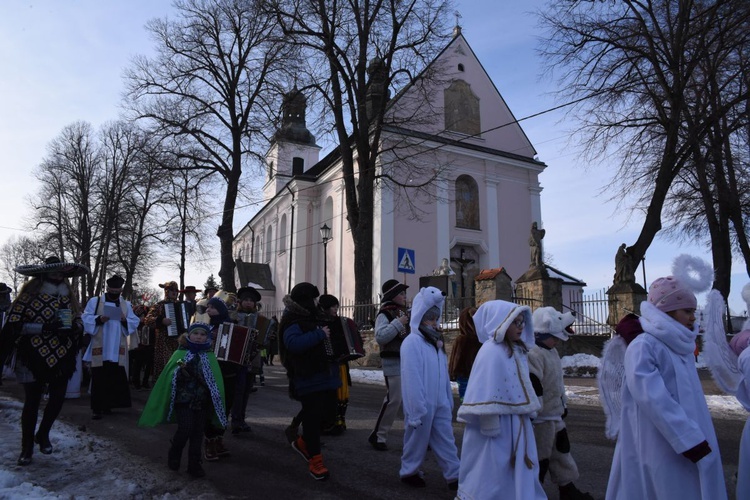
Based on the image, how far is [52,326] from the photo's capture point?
572 centimetres

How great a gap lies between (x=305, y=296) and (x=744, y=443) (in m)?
3.61

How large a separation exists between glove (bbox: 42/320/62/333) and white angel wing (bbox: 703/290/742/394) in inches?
236

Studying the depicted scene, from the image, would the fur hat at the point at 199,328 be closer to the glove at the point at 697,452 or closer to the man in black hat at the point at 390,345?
the man in black hat at the point at 390,345

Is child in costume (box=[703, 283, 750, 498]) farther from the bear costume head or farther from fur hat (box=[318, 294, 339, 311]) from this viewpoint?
fur hat (box=[318, 294, 339, 311])

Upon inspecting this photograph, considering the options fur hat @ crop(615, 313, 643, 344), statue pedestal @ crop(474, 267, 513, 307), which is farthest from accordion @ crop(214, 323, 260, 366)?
statue pedestal @ crop(474, 267, 513, 307)

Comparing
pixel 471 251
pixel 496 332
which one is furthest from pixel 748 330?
pixel 471 251

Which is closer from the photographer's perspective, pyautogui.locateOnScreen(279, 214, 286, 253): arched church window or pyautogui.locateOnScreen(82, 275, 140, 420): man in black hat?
pyautogui.locateOnScreen(82, 275, 140, 420): man in black hat

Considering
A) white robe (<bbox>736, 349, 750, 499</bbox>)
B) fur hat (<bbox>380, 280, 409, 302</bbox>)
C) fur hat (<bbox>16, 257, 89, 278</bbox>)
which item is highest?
fur hat (<bbox>16, 257, 89, 278</bbox>)

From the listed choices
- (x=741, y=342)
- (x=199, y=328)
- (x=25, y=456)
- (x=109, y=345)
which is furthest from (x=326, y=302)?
(x=741, y=342)

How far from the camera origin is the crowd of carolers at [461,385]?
337 centimetres

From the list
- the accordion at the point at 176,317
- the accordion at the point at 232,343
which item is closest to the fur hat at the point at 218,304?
the accordion at the point at 232,343

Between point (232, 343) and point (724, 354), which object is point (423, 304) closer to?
point (232, 343)

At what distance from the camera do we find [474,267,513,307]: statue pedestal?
15461 millimetres

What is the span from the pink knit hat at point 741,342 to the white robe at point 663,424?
127 cm
